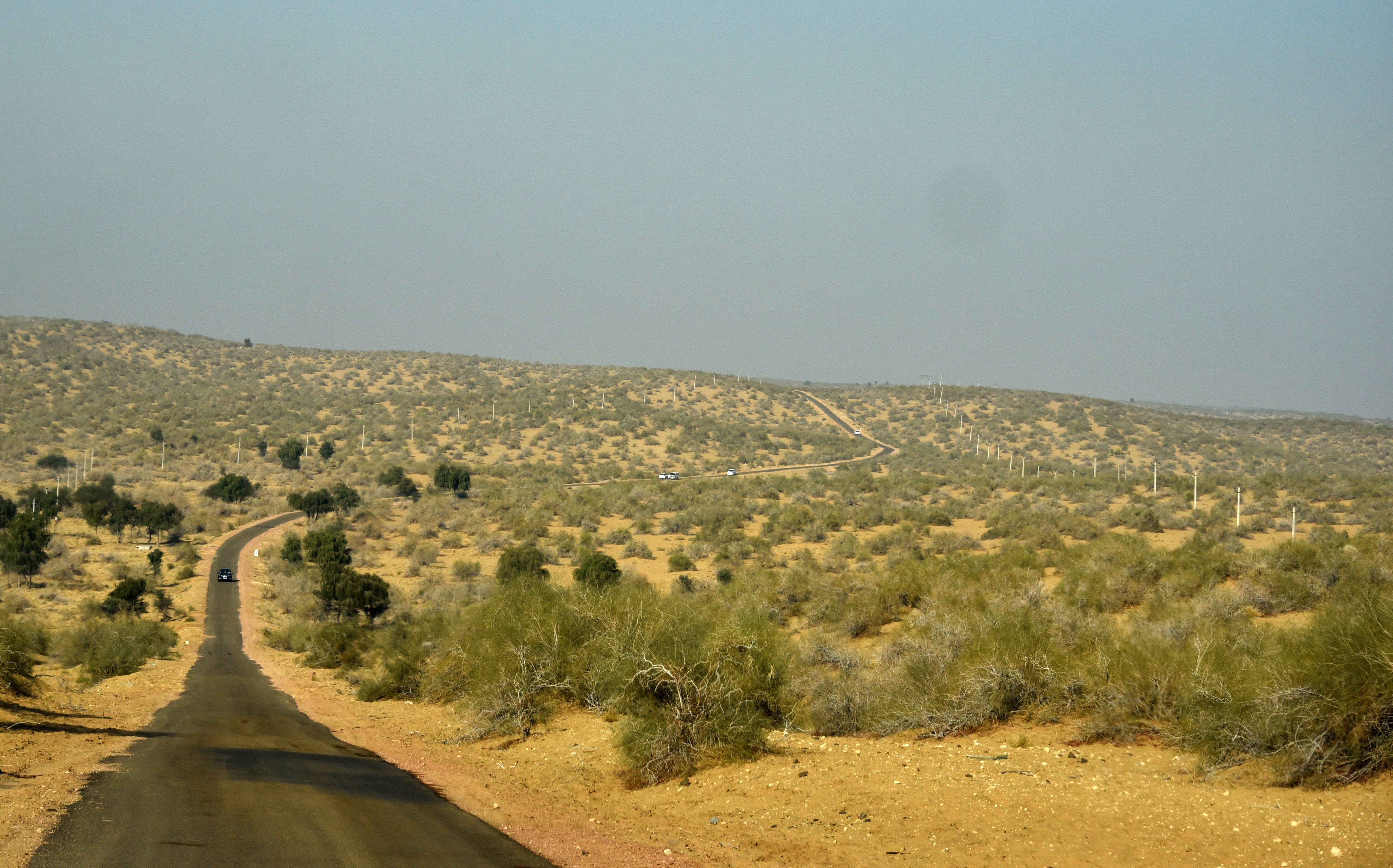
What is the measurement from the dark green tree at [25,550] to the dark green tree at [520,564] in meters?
19.3

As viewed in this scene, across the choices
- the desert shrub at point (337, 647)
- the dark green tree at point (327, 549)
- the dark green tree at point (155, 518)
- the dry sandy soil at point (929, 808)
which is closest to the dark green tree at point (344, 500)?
the dark green tree at point (327, 549)

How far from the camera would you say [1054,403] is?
123 m

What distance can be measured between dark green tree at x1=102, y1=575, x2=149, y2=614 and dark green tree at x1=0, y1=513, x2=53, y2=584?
4800 millimetres

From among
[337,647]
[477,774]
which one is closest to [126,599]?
[337,647]

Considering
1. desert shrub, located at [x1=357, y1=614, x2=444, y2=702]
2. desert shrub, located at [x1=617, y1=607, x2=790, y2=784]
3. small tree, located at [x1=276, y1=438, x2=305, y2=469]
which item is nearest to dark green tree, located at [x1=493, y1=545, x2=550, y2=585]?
desert shrub, located at [x1=357, y1=614, x2=444, y2=702]

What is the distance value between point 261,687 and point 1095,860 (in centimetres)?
2349

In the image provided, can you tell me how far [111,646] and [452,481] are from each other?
128 feet

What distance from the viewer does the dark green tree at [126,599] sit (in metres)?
36.6

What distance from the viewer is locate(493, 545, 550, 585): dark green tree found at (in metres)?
37.7

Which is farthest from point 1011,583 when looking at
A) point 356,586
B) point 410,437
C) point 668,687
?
point 410,437

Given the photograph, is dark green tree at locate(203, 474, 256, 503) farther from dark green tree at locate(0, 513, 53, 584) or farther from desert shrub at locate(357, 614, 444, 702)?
desert shrub at locate(357, 614, 444, 702)

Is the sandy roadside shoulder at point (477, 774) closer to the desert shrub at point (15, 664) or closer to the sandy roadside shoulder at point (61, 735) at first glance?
the sandy roadside shoulder at point (61, 735)

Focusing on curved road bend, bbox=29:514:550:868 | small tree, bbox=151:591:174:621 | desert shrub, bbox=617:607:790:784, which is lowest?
small tree, bbox=151:591:174:621

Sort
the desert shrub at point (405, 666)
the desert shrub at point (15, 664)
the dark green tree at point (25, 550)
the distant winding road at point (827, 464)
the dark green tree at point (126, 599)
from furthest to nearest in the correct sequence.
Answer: the distant winding road at point (827, 464), the dark green tree at point (25, 550), the dark green tree at point (126, 599), the desert shrub at point (405, 666), the desert shrub at point (15, 664)
